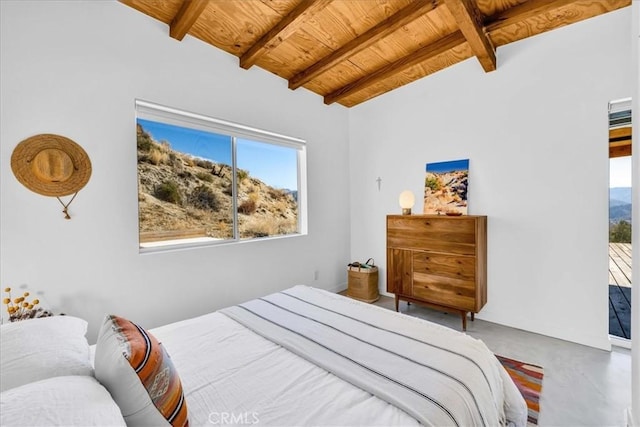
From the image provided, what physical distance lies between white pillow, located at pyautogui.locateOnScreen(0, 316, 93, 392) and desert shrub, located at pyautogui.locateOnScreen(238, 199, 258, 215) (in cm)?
193

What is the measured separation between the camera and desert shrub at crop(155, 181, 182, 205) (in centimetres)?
238

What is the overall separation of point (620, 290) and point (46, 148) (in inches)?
218

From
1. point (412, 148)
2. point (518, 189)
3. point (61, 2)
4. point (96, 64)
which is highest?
point (61, 2)

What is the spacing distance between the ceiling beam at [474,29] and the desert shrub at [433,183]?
47.3 inches

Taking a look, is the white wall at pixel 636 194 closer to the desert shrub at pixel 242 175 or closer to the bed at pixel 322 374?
the bed at pixel 322 374

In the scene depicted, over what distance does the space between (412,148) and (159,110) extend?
2787mm

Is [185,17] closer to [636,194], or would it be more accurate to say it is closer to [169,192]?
[169,192]

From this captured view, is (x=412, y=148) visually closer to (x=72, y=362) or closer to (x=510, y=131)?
(x=510, y=131)

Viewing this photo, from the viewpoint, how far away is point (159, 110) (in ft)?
7.59

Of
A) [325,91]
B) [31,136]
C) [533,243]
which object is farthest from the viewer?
[325,91]

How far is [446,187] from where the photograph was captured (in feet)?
9.96

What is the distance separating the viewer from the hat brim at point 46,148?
167 cm

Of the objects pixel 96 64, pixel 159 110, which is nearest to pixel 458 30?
pixel 159 110

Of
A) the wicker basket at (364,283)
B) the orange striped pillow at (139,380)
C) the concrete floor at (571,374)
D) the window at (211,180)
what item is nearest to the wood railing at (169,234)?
the window at (211,180)
